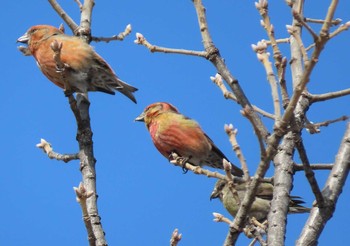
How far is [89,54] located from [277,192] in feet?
11.0

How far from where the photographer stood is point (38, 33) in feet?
22.7

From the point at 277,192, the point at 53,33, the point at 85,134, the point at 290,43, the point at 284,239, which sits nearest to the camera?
the point at 284,239

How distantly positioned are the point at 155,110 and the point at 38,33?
4.77ft

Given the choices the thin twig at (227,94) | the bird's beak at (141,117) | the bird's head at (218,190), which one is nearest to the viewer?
the thin twig at (227,94)

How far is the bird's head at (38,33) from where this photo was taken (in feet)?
22.5

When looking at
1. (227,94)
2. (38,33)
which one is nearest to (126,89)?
(38,33)

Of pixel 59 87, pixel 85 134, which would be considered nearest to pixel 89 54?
pixel 59 87

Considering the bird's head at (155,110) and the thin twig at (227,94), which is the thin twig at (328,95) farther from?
the bird's head at (155,110)

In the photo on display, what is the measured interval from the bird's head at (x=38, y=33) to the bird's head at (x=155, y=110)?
1.22m

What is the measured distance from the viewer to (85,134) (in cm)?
480

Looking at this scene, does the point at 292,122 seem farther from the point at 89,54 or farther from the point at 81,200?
the point at 89,54

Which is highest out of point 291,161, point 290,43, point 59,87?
point 59,87

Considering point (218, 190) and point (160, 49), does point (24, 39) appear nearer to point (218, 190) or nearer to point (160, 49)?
point (218, 190)

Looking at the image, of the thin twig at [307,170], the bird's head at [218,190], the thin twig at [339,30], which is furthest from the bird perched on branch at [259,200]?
the thin twig at [339,30]
